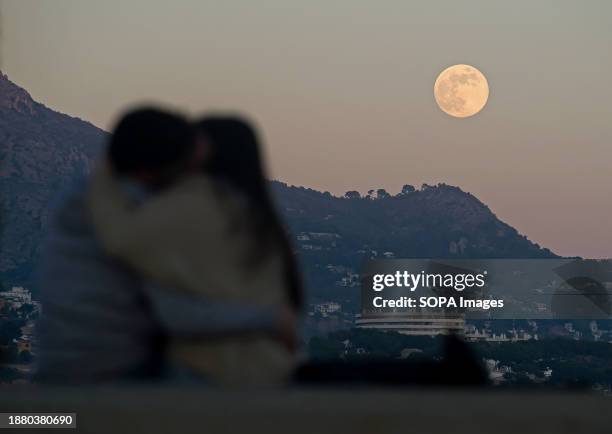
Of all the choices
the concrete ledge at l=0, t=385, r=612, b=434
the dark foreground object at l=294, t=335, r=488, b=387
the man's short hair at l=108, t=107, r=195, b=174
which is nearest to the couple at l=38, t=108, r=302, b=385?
the man's short hair at l=108, t=107, r=195, b=174

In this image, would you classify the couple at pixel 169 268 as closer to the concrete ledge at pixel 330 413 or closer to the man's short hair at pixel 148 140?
the man's short hair at pixel 148 140

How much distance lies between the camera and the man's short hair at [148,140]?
5.09m

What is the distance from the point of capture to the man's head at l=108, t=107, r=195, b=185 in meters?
5.09

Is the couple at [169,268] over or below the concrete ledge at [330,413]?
over

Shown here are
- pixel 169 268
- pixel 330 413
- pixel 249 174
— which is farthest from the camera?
pixel 249 174

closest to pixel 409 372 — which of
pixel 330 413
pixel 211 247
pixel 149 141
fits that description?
pixel 211 247

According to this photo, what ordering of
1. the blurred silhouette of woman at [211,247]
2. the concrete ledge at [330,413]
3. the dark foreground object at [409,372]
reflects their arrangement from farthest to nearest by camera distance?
the dark foreground object at [409,372] → the blurred silhouette of woman at [211,247] → the concrete ledge at [330,413]

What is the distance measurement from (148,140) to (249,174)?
0.39 m

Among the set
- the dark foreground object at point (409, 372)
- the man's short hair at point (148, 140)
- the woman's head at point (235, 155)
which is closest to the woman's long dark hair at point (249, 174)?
the woman's head at point (235, 155)

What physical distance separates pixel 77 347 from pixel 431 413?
171 centimetres

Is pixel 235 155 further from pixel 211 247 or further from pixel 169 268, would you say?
pixel 169 268

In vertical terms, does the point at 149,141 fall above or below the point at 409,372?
above

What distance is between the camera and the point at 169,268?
4.76 m

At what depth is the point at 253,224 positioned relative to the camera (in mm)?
4973
